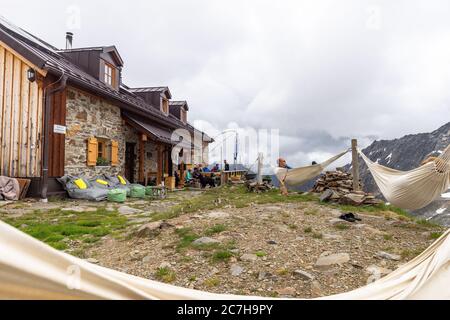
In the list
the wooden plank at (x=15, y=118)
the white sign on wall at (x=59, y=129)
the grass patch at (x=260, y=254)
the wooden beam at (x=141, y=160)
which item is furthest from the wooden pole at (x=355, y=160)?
the wooden plank at (x=15, y=118)

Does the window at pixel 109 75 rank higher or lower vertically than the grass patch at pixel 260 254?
higher

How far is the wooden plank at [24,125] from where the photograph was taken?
23.7 feet

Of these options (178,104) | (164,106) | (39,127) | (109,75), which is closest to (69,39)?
(109,75)

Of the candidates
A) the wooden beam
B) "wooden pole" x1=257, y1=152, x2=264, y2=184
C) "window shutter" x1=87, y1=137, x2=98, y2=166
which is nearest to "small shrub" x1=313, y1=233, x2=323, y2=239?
"wooden pole" x1=257, y1=152, x2=264, y2=184

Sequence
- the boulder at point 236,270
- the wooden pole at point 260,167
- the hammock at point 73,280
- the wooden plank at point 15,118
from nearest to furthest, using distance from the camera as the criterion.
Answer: the hammock at point 73,280
the boulder at point 236,270
the wooden plank at point 15,118
the wooden pole at point 260,167

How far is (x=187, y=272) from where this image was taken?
8.40 ft

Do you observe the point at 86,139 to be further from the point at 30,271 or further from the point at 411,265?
the point at 411,265

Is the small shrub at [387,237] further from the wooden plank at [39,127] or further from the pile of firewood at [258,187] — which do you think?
the wooden plank at [39,127]

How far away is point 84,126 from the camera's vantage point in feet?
27.6

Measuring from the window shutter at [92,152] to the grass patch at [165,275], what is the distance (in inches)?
274

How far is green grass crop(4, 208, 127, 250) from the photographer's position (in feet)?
12.1

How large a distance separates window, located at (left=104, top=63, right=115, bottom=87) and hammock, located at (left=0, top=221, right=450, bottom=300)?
11038 millimetres
